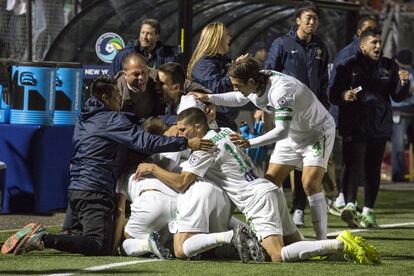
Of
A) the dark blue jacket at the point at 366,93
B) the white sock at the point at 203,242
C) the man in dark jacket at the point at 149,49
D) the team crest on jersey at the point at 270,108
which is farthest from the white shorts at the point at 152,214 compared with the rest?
the dark blue jacket at the point at 366,93

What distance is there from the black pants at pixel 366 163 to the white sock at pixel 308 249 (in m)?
3.87

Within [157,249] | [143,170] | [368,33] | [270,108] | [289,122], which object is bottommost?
[157,249]

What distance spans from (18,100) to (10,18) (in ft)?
4.99

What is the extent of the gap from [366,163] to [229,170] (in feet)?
12.3

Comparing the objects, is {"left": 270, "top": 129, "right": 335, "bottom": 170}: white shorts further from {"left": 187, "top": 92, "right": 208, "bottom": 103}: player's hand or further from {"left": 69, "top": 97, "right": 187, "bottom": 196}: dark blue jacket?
{"left": 69, "top": 97, "right": 187, "bottom": 196}: dark blue jacket

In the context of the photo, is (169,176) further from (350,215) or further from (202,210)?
(350,215)

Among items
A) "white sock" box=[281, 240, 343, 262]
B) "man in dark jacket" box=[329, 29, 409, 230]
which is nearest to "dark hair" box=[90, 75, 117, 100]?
"white sock" box=[281, 240, 343, 262]

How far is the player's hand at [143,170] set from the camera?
1033 cm

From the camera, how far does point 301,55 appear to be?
13.1m

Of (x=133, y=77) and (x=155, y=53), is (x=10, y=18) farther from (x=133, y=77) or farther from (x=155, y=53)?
(x=133, y=77)

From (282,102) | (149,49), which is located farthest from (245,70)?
(149,49)

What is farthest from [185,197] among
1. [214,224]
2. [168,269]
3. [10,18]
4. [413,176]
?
[413,176]

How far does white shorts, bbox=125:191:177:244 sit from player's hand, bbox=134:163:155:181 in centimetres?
16

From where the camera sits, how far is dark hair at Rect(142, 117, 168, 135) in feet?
35.0
